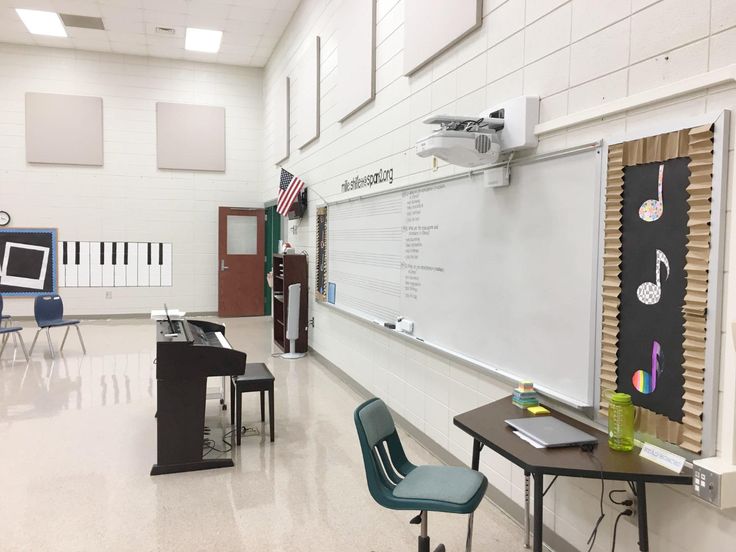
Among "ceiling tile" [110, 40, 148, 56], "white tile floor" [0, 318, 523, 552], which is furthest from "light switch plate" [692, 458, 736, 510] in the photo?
"ceiling tile" [110, 40, 148, 56]

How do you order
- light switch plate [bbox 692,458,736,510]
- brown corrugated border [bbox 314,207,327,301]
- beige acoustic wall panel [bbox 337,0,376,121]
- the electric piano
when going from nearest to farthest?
light switch plate [bbox 692,458,736,510] → the electric piano → beige acoustic wall panel [bbox 337,0,376,121] → brown corrugated border [bbox 314,207,327,301]

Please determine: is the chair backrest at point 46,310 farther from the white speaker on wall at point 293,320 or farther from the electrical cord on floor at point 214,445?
the electrical cord on floor at point 214,445

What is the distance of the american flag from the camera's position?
6867 millimetres

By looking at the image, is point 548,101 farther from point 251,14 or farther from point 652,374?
point 251,14

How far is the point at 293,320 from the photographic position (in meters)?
6.70

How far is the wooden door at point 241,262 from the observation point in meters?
9.92

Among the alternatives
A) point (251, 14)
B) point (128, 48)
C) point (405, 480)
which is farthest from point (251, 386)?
point (128, 48)

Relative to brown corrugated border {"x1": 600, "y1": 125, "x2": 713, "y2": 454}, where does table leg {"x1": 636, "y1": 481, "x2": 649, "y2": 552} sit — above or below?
below

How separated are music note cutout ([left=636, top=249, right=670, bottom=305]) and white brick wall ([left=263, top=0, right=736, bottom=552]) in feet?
0.85

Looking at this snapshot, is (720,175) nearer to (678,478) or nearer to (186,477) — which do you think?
(678,478)

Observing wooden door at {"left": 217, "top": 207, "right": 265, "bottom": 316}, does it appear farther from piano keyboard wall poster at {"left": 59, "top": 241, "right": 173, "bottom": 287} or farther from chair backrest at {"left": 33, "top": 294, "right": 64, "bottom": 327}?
chair backrest at {"left": 33, "top": 294, "right": 64, "bottom": 327}

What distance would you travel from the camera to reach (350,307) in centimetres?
534

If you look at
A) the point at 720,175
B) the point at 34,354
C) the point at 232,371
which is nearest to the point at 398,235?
the point at 232,371

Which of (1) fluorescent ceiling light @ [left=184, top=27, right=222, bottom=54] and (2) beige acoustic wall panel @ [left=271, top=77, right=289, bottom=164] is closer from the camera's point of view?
(2) beige acoustic wall panel @ [left=271, top=77, right=289, bottom=164]
